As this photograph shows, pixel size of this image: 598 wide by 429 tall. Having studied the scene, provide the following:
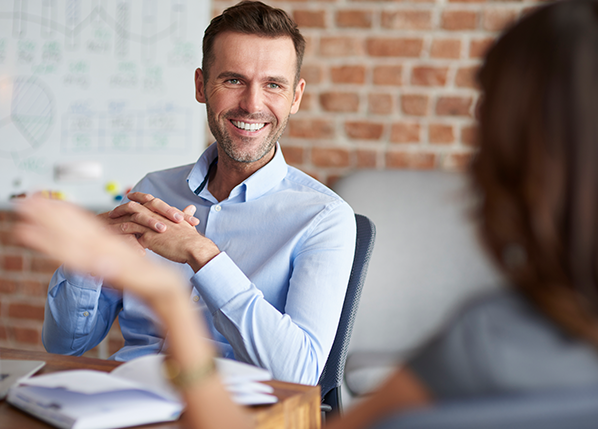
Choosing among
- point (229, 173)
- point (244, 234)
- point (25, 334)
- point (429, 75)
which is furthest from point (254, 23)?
point (25, 334)

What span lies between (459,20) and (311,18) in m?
0.56

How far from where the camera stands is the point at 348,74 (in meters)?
2.09

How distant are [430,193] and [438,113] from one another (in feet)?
1.10

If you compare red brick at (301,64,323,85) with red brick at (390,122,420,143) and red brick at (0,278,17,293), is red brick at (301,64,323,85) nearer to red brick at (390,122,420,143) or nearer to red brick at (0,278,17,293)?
red brick at (390,122,420,143)

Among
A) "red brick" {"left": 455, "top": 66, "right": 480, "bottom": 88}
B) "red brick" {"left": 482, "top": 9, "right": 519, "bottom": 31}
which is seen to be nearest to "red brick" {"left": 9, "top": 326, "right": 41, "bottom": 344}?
"red brick" {"left": 455, "top": 66, "right": 480, "bottom": 88}

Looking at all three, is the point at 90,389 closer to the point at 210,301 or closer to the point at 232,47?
the point at 210,301

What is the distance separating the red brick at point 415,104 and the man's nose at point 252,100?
819 millimetres

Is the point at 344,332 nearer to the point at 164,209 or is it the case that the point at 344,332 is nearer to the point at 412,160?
the point at 164,209

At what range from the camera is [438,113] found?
6.75 ft

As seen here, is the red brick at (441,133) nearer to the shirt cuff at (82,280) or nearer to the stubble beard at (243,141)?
the stubble beard at (243,141)

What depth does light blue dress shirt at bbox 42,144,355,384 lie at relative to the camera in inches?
42.6

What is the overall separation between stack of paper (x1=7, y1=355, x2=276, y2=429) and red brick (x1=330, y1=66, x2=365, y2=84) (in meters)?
Result: 1.53

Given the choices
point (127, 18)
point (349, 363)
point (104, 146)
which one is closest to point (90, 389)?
point (349, 363)

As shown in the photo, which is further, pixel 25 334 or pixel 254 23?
pixel 25 334
